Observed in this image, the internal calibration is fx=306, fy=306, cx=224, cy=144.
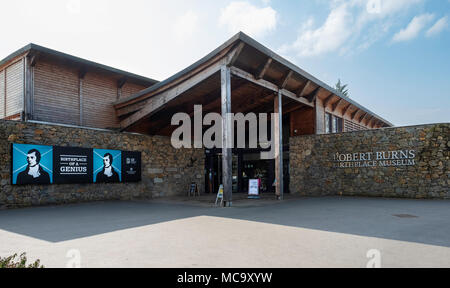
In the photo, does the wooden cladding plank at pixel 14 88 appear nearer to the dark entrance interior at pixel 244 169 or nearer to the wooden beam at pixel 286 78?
the dark entrance interior at pixel 244 169

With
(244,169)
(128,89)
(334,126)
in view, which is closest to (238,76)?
(128,89)

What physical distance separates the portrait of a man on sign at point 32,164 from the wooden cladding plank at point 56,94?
6.02 ft

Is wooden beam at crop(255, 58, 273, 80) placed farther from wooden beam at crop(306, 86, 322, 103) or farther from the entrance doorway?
the entrance doorway

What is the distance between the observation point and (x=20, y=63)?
40.8 feet

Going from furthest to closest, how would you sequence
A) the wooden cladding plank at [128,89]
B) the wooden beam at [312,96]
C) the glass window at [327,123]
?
1. the glass window at [327,123]
2. the wooden beam at [312,96]
3. the wooden cladding plank at [128,89]

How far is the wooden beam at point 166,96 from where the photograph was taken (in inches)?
445

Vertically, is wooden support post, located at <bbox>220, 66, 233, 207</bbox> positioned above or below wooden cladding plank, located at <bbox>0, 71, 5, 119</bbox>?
below

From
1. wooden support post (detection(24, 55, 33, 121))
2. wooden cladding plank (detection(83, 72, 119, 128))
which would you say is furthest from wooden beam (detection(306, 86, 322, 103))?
wooden support post (detection(24, 55, 33, 121))

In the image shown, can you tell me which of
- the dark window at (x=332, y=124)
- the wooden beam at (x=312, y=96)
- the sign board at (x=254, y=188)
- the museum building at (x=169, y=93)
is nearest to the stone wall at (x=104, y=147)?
the museum building at (x=169, y=93)

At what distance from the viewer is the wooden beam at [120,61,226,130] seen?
37.1ft

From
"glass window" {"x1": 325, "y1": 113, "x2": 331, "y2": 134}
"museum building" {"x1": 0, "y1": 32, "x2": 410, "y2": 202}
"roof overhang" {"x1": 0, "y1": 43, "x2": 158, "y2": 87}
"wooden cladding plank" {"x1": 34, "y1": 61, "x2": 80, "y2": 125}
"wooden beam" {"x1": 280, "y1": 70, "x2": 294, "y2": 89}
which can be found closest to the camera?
"museum building" {"x1": 0, "y1": 32, "x2": 410, "y2": 202}
